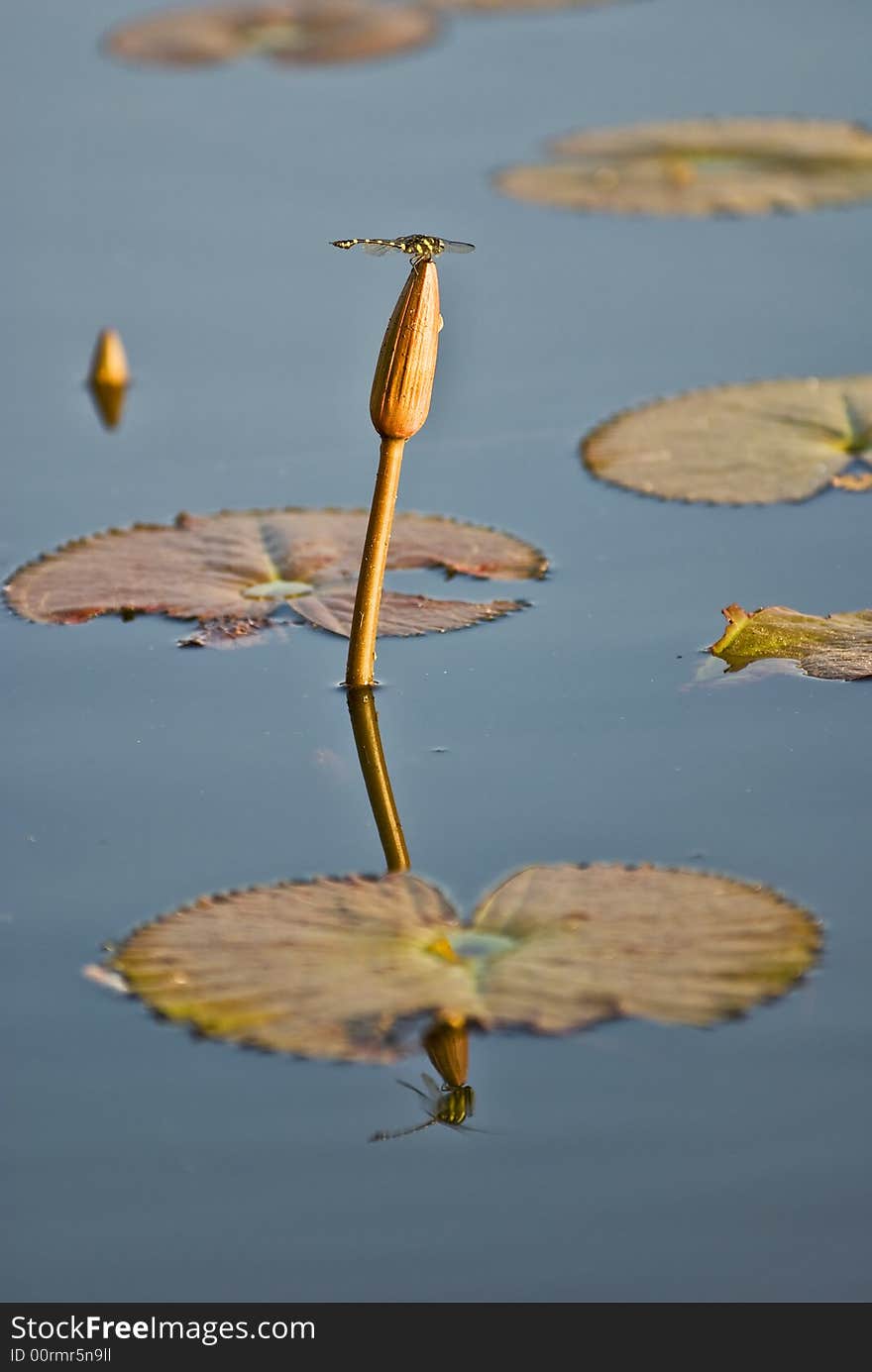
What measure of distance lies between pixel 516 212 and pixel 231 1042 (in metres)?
2.99

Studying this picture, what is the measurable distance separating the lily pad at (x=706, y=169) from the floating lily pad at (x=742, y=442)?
1.27m

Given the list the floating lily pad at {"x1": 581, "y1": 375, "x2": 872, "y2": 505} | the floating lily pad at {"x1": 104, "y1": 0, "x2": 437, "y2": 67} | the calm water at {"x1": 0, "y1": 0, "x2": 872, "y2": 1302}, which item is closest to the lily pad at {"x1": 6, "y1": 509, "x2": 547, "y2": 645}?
the calm water at {"x1": 0, "y1": 0, "x2": 872, "y2": 1302}

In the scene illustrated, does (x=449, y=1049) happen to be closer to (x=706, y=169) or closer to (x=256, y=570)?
(x=256, y=570)

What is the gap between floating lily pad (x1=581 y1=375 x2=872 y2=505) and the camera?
114 inches

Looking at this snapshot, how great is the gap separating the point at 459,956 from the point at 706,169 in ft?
10.6

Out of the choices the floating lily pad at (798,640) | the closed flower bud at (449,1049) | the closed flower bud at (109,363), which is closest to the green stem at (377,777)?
the closed flower bud at (449,1049)

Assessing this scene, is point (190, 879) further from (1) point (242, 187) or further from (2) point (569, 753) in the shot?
(1) point (242, 187)

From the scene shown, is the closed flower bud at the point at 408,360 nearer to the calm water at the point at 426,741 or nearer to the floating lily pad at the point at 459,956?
the calm water at the point at 426,741

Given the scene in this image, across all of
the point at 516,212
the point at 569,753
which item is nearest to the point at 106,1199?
the point at 569,753

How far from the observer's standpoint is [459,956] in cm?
179

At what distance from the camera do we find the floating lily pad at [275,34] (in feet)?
18.3

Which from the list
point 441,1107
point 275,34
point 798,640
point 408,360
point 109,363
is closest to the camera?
point 441,1107

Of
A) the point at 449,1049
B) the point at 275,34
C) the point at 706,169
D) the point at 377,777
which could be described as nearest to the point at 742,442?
the point at 377,777

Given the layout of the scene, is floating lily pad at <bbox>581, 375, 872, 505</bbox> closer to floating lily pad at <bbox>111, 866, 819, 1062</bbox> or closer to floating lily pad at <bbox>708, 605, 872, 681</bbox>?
floating lily pad at <bbox>708, 605, 872, 681</bbox>
